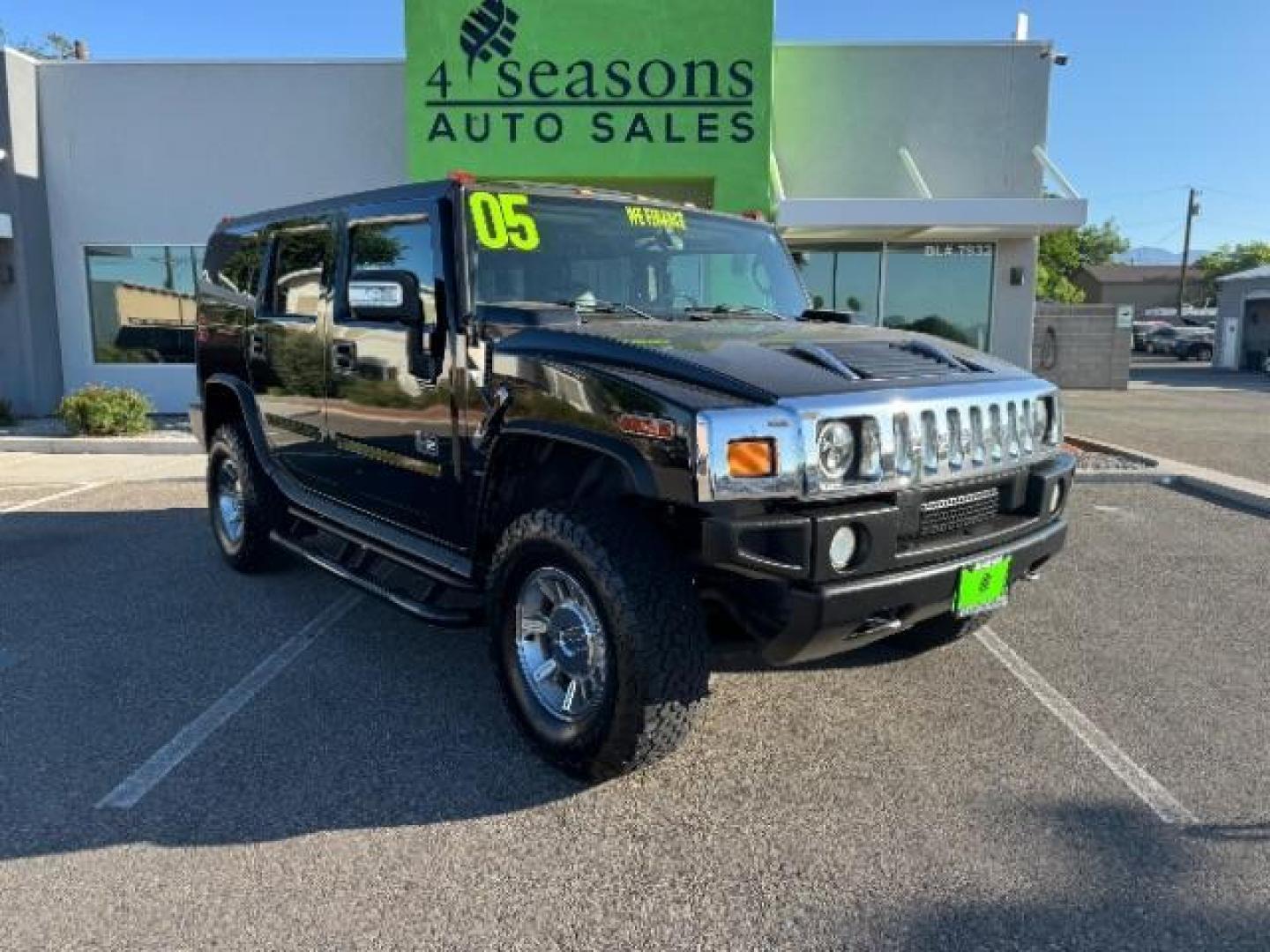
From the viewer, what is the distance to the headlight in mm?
2848

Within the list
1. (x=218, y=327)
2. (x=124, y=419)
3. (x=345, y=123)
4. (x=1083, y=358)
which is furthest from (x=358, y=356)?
(x=1083, y=358)

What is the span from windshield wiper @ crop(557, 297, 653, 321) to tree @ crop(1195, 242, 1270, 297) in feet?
247

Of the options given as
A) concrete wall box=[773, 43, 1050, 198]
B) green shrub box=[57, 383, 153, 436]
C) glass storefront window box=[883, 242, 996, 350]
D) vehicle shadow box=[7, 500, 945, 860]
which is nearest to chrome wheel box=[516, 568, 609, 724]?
vehicle shadow box=[7, 500, 945, 860]

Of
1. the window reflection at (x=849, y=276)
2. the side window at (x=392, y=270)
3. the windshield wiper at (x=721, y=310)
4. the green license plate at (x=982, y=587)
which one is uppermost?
the window reflection at (x=849, y=276)

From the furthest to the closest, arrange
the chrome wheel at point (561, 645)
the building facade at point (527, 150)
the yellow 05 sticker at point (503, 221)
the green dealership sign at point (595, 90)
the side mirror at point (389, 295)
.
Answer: the building facade at point (527, 150) < the green dealership sign at point (595, 90) < the yellow 05 sticker at point (503, 221) < the side mirror at point (389, 295) < the chrome wheel at point (561, 645)

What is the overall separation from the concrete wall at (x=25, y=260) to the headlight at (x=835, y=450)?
13.5m

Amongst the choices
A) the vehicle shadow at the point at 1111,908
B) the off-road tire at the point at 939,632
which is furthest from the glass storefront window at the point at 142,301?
the vehicle shadow at the point at 1111,908

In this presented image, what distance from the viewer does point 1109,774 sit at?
3336 mm

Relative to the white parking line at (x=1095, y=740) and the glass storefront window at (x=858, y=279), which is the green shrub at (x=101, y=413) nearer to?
the glass storefront window at (x=858, y=279)

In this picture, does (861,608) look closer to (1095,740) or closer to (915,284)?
(1095,740)

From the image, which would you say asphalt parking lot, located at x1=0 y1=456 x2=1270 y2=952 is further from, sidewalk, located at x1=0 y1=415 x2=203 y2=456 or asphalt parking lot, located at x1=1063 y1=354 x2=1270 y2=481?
asphalt parking lot, located at x1=1063 y1=354 x2=1270 y2=481

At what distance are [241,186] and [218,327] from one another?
830 cm

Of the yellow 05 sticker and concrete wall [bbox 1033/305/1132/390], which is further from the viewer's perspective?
concrete wall [bbox 1033/305/1132/390]

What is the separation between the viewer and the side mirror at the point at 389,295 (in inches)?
140
